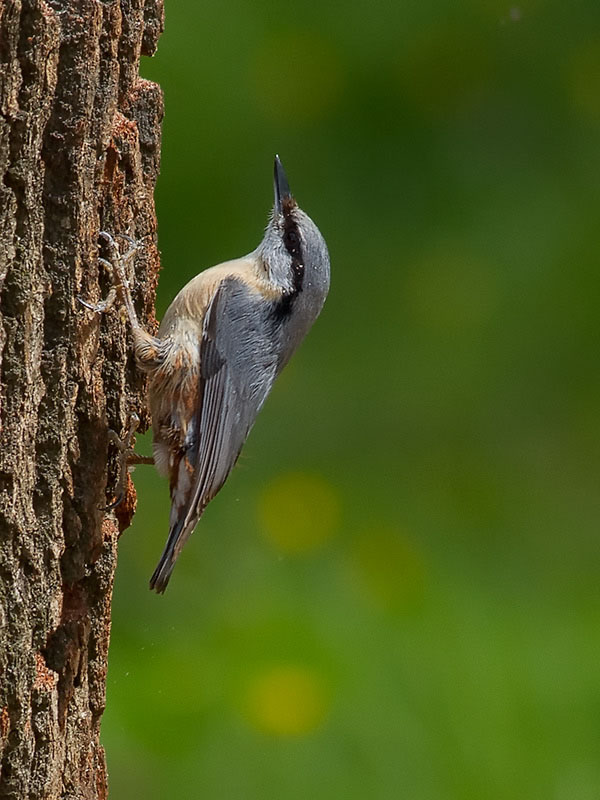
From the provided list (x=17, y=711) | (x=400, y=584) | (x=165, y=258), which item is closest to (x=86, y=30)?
(x=17, y=711)

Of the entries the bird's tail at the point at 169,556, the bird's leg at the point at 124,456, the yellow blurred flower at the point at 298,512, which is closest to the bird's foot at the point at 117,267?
the bird's leg at the point at 124,456

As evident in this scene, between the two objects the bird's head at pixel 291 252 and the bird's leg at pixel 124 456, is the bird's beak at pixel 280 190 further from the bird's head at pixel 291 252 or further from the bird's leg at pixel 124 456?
the bird's leg at pixel 124 456

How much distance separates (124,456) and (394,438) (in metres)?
3.06

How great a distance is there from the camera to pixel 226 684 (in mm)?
4387

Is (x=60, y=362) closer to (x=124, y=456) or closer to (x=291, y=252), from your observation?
(x=124, y=456)

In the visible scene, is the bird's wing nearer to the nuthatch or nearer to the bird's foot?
the nuthatch

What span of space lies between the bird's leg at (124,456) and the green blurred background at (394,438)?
1909 millimetres

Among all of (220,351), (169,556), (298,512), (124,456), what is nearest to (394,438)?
(298,512)

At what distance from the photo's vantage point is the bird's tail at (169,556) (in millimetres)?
2520

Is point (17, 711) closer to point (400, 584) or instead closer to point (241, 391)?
point (241, 391)

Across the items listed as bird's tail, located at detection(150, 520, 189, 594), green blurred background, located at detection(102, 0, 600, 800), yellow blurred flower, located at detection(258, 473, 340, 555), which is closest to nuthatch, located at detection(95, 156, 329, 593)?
bird's tail, located at detection(150, 520, 189, 594)

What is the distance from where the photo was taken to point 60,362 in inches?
83.7

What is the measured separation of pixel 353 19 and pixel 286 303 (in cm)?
284

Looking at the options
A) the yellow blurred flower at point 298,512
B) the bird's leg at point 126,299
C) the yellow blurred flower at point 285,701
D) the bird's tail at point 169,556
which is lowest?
the yellow blurred flower at point 285,701
